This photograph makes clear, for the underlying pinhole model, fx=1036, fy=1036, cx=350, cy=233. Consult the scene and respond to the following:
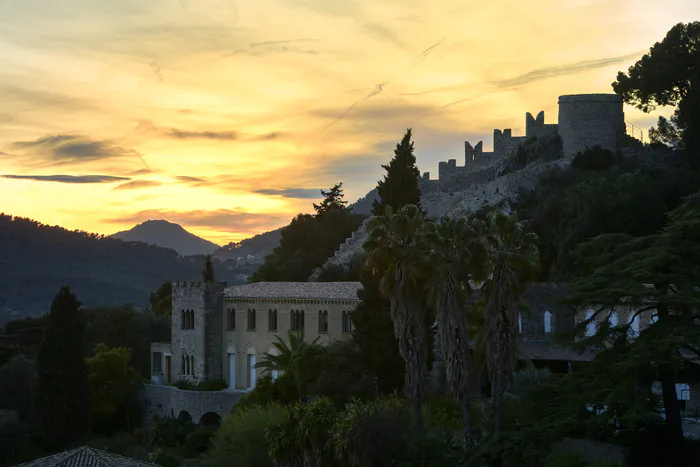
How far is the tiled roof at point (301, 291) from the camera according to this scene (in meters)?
55.8

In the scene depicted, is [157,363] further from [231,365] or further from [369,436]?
[369,436]

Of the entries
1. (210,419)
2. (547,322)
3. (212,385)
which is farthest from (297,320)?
(547,322)

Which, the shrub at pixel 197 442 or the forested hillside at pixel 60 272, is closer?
the shrub at pixel 197 442

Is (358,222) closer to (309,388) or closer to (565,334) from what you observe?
(309,388)

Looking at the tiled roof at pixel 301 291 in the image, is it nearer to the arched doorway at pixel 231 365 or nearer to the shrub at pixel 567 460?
the arched doorway at pixel 231 365

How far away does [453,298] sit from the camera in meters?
37.8

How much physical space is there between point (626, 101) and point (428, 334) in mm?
40750

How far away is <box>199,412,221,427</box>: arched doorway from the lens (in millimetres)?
58375

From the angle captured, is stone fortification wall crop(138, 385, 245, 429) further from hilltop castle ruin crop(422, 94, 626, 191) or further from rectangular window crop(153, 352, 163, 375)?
hilltop castle ruin crop(422, 94, 626, 191)

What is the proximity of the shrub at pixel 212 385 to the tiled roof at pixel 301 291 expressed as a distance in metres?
5.05

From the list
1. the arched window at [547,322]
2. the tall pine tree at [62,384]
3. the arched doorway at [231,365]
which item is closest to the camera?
the arched window at [547,322]

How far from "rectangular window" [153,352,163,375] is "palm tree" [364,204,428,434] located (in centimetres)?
2890

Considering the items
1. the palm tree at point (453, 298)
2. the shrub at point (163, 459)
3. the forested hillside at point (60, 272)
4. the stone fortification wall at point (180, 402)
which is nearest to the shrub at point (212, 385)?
the stone fortification wall at point (180, 402)

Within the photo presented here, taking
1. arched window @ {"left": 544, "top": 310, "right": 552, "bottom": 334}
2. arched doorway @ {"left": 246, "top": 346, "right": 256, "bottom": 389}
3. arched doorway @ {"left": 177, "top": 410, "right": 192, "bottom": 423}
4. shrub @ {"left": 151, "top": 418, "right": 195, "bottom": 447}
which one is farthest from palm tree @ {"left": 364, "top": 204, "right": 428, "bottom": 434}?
arched doorway @ {"left": 177, "top": 410, "right": 192, "bottom": 423}
